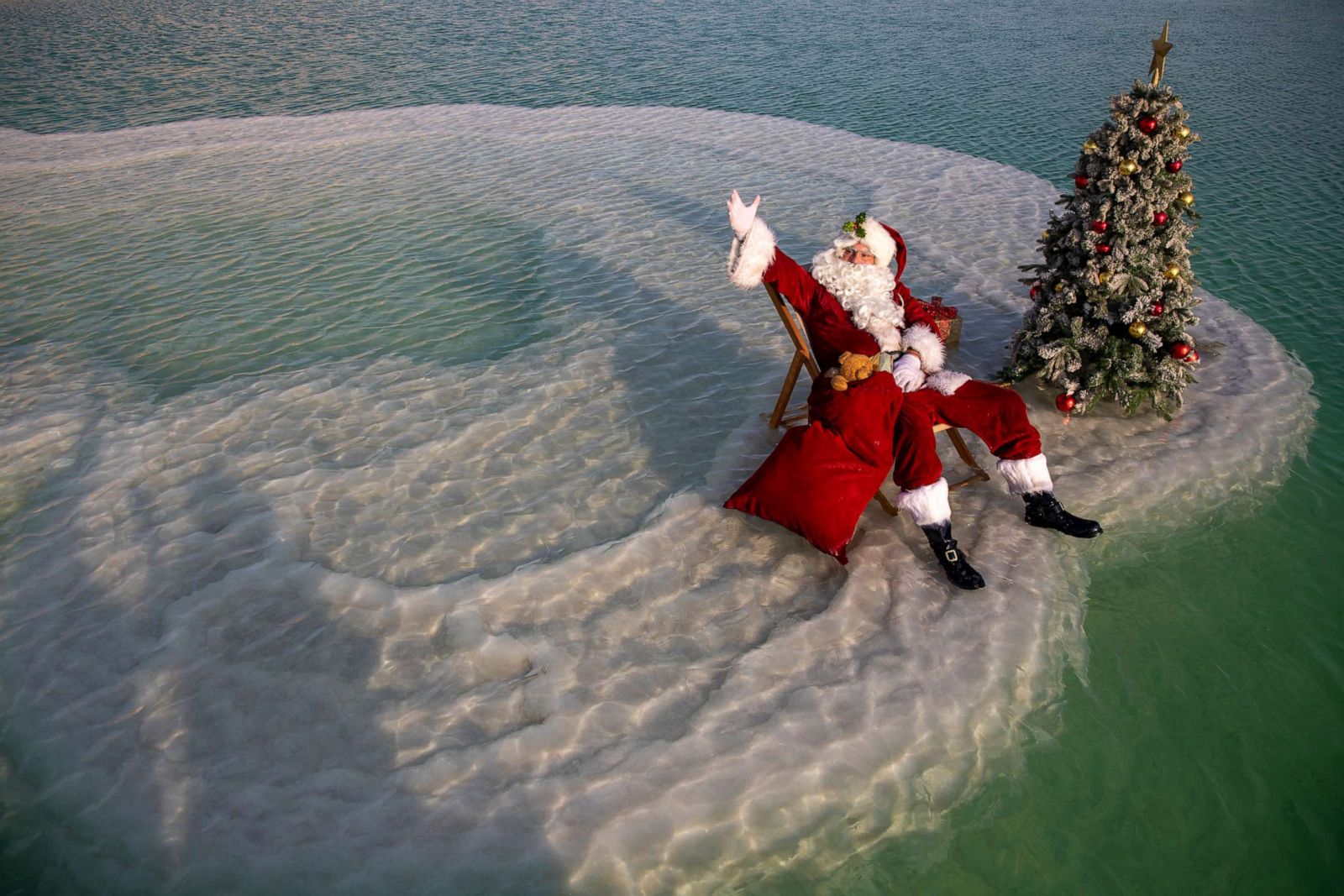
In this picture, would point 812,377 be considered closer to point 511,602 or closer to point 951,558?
point 951,558

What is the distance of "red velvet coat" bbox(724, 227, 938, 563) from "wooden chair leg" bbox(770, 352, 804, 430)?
572 mm

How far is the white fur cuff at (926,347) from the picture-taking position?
5117 millimetres

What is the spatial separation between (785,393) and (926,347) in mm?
1058

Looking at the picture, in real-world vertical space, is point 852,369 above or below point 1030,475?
above

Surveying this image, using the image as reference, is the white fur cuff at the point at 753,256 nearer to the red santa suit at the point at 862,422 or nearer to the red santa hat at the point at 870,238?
the red santa suit at the point at 862,422

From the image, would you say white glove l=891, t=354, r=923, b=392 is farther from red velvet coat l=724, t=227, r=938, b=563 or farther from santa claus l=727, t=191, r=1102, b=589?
red velvet coat l=724, t=227, r=938, b=563

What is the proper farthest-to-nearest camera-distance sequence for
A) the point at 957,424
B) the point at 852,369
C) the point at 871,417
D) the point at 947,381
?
1. the point at 947,381
2. the point at 957,424
3. the point at 852,369
4. the point at 871,417

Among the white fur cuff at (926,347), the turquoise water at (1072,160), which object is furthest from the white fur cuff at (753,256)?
the turquoise water at (1072,160)

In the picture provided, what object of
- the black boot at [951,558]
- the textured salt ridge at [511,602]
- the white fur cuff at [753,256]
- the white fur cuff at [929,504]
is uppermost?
the white fur cuff at [753,256]

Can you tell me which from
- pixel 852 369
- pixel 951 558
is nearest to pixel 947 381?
pixel 852 369

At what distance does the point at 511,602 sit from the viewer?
15.0 ft

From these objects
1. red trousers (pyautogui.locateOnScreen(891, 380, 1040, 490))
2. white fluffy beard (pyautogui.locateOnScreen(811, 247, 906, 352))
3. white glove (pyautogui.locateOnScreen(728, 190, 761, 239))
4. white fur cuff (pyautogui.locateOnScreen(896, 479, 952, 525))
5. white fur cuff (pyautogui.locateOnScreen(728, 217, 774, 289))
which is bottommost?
white fur cuff (pyautogui.locateOnScreen(896, 479, 952, 525))

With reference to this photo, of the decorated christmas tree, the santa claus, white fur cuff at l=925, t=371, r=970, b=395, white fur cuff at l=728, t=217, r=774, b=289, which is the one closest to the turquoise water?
the santa claus

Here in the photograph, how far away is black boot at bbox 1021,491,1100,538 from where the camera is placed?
4727 millimetres
